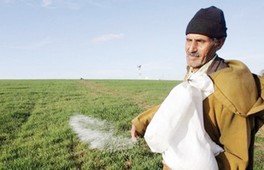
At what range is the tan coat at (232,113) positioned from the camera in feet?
8.82

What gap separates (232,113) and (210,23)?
75 centimetres

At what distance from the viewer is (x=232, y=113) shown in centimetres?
269

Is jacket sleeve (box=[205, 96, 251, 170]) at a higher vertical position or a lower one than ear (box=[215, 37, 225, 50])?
lower

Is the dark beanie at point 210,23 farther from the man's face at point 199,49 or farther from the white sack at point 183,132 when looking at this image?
the white sack at point 183,132

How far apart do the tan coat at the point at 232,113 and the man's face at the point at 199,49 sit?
0.33 meters

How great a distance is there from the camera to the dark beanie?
120 inches

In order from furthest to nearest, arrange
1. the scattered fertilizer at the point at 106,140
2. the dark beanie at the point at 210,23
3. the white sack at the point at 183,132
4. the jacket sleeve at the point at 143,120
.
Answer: the scattered fertilizer at the point at 106,140 < the jacket sleeve at the point at 143,120 < the dark beanie at the point at 210,23 < the white sack at the point at 183,132

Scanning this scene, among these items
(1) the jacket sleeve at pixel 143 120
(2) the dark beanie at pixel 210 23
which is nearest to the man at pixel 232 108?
(2) the dark beanie at pixel 210 23

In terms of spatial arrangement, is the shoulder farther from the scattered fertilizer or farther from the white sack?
the scattered fertilizer

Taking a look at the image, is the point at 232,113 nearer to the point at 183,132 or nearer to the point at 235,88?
the point at 235,88

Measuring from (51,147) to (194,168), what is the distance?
24.3ft

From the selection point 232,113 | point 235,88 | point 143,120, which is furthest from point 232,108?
point 143,120

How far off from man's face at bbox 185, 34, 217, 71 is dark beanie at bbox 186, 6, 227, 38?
0.06m

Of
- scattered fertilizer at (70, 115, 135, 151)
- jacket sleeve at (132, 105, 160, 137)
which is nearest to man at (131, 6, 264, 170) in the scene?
jacket sleeve at (132, 105, 160, 137)
